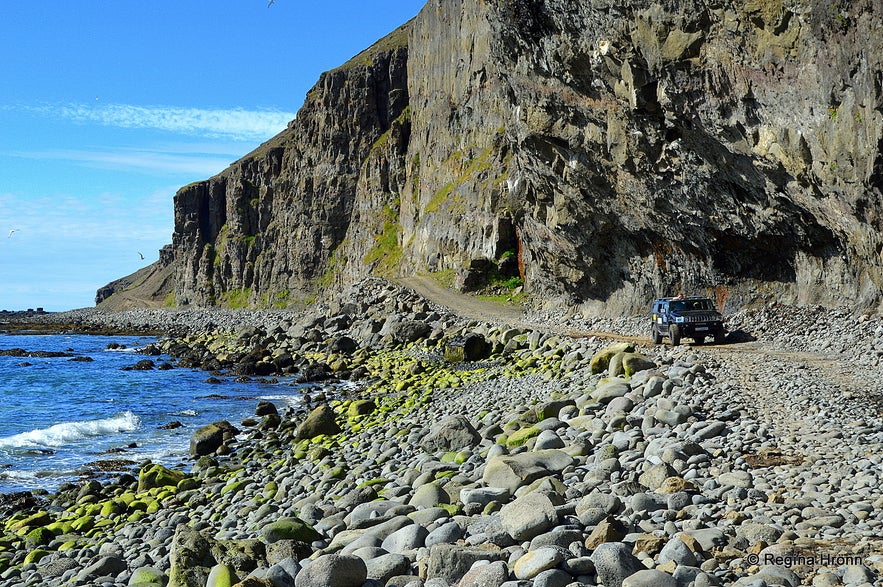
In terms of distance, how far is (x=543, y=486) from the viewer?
10547mm

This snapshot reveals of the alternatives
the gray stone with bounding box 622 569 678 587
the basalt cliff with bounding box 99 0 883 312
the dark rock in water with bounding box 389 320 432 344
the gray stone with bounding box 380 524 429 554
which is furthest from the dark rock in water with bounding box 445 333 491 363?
the gray stone with bounding box 622 569 678 587

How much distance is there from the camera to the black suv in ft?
81.8

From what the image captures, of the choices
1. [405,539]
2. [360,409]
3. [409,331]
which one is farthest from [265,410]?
[405,539]

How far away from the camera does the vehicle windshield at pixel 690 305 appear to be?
25891 mm

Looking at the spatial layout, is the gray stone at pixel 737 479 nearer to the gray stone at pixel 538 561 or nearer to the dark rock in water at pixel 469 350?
the gray stone at pixel 538 561

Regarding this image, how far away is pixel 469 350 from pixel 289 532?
77.2 feet

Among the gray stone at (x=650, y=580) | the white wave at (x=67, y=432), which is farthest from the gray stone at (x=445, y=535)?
the white wave at (x=67, y=432)

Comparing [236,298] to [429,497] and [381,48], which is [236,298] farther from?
[429,497]

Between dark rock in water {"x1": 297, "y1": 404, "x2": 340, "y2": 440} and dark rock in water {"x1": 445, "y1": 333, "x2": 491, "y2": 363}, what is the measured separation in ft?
39.9

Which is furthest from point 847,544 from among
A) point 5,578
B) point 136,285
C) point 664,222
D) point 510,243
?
point 136,285

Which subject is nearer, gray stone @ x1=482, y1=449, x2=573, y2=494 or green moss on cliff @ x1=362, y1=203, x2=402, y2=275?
gray stone @ x1=482, y1=449, x2=573, y2=494

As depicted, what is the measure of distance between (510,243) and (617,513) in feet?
156

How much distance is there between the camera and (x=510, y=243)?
185ft

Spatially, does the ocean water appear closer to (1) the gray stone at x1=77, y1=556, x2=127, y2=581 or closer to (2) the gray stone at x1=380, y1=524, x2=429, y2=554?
(1) the gray stone at x1=77, y1=556, x2=127, y2=581
